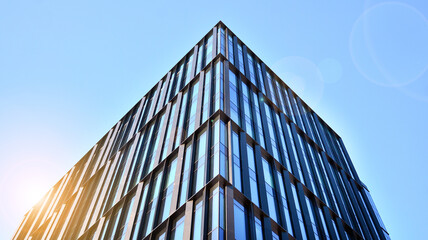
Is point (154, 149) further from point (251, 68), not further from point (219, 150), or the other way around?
point (251, 68)

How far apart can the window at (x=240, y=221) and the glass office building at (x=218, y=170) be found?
0.28ft

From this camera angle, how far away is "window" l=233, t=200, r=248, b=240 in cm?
2209

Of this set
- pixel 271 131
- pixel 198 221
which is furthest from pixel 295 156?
pixel 198 221

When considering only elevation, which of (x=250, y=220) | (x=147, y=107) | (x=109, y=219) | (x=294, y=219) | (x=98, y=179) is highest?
(x=147, y=107)

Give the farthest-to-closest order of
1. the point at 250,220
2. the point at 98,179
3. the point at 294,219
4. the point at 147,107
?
1. the point at 147,107
2. the point at 98,179
3. the point at 294,219
4. the point at 250,220

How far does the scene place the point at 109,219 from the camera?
34.6m

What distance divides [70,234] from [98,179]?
9058 mm

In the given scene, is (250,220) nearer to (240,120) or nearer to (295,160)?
(240,120)

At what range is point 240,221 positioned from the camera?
75.8 ft

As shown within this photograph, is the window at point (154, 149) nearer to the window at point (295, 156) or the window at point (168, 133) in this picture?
the window at point (168, 133)

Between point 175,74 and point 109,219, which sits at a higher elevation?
point 175,74

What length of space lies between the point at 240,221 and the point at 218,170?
3.59 m

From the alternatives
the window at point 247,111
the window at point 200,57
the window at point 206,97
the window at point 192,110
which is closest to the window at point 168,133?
the window at point 192,110

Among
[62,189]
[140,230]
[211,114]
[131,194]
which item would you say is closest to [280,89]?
[211,114]
